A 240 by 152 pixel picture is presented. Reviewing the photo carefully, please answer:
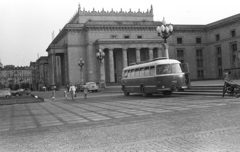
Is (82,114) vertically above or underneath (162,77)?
underneath

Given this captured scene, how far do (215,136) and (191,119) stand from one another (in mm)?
2912

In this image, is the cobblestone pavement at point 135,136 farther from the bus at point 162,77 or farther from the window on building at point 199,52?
the window on building at point 199,52

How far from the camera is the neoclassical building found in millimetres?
63166

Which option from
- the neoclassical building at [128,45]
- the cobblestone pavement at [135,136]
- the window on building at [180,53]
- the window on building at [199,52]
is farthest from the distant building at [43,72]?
the cobblestone pavement at [135,136]

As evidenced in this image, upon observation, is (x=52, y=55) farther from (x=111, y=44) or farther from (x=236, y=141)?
(x=236, y=141)

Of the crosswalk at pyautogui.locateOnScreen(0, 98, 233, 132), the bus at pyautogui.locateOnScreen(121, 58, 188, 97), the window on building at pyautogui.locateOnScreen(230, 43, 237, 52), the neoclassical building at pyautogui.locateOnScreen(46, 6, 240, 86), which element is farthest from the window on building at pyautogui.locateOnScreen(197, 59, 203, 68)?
the crosswalk at pyautogui.locateOnScreen(0, 98, 233, 132)

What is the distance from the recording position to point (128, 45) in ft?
207

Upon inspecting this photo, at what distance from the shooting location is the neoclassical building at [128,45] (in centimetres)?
6317

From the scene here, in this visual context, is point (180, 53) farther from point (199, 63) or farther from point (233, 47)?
Result: point (233, 47)

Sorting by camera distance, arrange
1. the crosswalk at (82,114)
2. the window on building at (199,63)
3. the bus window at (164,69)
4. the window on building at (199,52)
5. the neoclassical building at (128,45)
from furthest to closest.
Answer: the window on building at (199,52), the window on building at (199,63), the neoclassical building at (128,45), the bus window at (164,69), the crosswalk at (82,114)

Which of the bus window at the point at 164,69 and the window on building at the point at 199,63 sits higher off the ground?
the window on building at the point at 199,63

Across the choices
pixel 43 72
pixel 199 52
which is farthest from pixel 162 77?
pixel 43 72

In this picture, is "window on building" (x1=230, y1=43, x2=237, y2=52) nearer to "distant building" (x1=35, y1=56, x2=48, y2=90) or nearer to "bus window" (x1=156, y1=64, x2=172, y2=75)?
"bus window" (x1=156, y1=64, x2=172, y2=75)

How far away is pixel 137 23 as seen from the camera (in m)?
66.1
